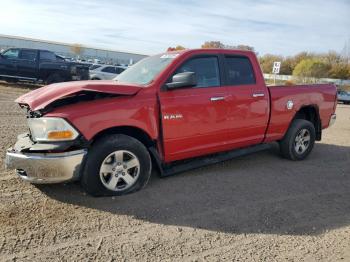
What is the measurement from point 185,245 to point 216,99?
2.40 m

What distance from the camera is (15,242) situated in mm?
3574

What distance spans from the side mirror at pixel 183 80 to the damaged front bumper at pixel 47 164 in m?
1.44

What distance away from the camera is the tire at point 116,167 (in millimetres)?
4508

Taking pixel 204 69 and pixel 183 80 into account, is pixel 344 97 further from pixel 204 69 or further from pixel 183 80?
pixel 183 80

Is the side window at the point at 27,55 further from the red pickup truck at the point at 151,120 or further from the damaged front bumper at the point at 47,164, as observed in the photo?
the damaged front bumper at the point at 47,164

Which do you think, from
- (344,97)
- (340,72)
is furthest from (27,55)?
(340,72)

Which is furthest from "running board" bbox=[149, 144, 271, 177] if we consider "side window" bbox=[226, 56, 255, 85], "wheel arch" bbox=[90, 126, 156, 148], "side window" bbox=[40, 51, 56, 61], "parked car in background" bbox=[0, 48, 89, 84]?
"side window" bbox=[40, 51, 56, 61]

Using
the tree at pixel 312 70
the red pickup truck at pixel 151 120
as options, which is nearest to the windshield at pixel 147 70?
the red pickup truck at pixel 151 120

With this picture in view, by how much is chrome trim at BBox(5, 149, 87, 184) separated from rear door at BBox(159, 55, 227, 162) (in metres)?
1.22

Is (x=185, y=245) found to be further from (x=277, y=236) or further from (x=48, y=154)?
(x=48, y=154)

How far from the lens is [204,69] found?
219 inches

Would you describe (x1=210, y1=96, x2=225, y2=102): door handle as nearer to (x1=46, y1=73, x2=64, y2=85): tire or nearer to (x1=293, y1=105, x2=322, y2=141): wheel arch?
(x1=293, y1=105, x2=322, y2=141): wheel arch

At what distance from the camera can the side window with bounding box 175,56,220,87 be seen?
17.7 ft

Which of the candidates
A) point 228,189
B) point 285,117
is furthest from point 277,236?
point 285,117
